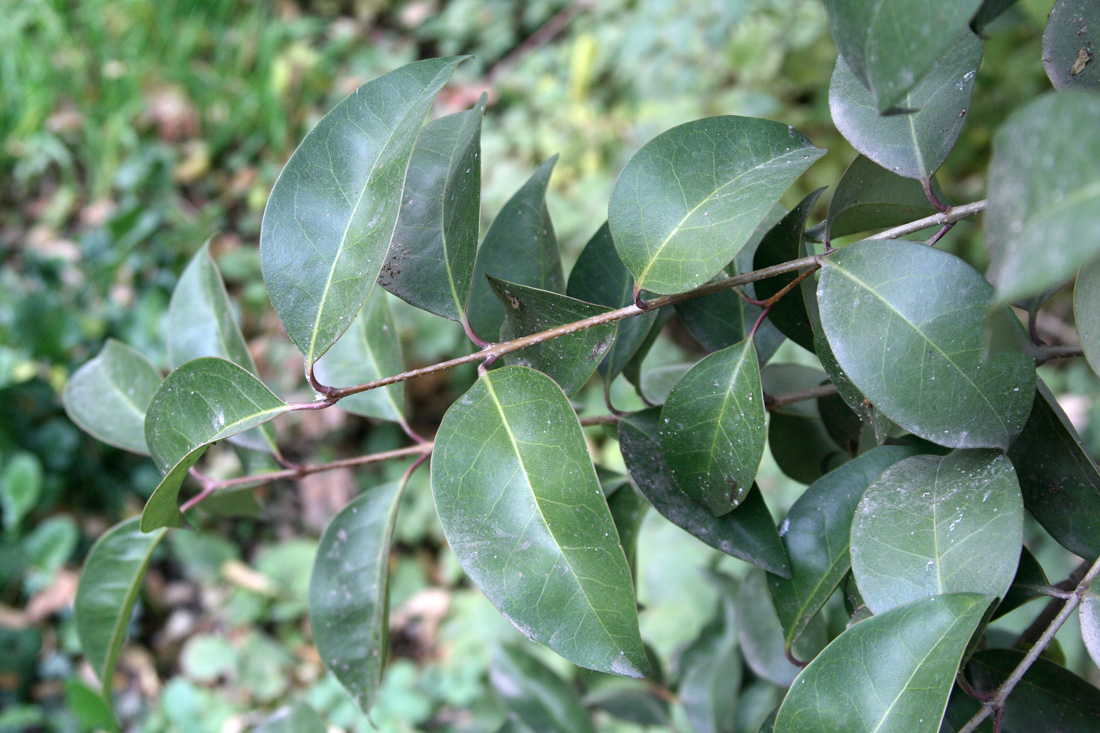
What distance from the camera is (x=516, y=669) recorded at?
753 mm

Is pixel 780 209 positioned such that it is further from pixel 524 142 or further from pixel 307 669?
pixel 524 142

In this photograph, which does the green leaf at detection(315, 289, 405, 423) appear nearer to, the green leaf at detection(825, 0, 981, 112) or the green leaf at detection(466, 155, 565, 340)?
the green leaf at detection(466, 155, 565, 340)

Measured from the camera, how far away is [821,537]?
425mm

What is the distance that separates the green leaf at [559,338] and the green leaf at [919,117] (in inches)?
6.4

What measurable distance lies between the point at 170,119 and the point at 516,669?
2903 mm

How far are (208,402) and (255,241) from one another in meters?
2.45

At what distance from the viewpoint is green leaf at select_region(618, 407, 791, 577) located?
0.42 m

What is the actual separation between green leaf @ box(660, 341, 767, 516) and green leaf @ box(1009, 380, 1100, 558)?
5.4 inches

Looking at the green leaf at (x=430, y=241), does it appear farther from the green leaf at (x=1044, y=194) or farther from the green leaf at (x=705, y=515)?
the green leaf at (x=1044, y=194)

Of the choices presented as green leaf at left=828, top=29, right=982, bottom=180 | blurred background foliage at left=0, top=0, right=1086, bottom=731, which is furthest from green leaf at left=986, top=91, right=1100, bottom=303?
blurred background foliage at left=0, top=0, right=1086, bottom=731

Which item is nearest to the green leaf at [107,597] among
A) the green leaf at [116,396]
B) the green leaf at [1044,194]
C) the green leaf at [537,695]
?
the green leaf at [116,396]

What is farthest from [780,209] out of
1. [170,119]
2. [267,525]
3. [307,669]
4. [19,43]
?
[19,43]

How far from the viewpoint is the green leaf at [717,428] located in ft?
1.29

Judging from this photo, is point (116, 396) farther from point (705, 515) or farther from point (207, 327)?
point (705, 515)
